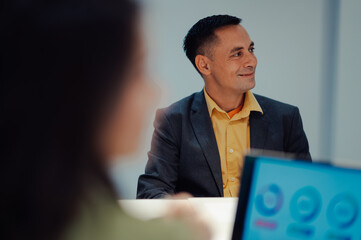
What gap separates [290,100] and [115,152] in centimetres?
254

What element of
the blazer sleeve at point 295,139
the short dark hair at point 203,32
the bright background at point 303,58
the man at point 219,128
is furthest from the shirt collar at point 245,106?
the bright background at point 303,58

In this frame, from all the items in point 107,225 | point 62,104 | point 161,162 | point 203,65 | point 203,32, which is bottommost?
point 161,162

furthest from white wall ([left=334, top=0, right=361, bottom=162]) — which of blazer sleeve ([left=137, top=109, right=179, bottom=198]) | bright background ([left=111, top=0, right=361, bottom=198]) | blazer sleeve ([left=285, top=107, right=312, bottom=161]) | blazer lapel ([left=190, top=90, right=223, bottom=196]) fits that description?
blazer sleeve ([left=137, top=109, right=179, bottom=198])

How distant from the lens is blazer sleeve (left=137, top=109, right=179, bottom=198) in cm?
154

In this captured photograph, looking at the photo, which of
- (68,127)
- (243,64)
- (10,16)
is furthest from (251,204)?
(243,64)

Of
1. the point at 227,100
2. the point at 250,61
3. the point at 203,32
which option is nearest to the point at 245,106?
the point at 227,100

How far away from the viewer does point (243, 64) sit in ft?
6.28

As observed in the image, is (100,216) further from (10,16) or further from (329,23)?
(329,23)

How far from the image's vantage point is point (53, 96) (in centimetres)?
47

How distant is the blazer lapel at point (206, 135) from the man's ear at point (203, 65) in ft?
0.85

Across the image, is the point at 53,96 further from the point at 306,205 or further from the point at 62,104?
the point at 306,205

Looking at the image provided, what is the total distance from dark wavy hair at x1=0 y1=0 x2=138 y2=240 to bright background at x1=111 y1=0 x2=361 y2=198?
2.17 m

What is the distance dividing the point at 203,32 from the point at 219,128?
584mm

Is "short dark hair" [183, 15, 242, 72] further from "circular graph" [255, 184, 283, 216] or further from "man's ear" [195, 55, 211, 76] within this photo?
"circular graph" [255, 184, 283, 216]
